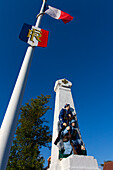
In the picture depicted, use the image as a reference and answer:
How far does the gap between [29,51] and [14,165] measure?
20.9 ft

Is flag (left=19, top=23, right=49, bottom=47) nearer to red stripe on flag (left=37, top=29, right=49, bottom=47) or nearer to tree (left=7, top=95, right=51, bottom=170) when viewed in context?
red stripe on flag (left=37, top=29, right=49, bottom=47)

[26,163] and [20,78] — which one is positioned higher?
[20,78]

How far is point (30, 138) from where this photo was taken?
7242 mm

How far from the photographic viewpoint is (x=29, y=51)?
3436 millimetres

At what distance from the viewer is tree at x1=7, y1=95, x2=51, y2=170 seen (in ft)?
20.2

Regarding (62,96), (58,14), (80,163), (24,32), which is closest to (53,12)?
(58,14)

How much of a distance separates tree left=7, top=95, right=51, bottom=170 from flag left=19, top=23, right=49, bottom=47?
5582 mm

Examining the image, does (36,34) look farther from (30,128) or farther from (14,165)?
(14,165)

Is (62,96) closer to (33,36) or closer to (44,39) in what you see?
(44,39)

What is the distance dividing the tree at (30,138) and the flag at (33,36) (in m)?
5.58

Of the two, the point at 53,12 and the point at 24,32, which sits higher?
the point at 53,12

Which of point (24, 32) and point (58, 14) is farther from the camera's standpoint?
point (58, 14)

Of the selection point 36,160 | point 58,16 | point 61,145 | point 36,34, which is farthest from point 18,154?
point 58,16

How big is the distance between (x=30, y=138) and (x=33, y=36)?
248 inches
